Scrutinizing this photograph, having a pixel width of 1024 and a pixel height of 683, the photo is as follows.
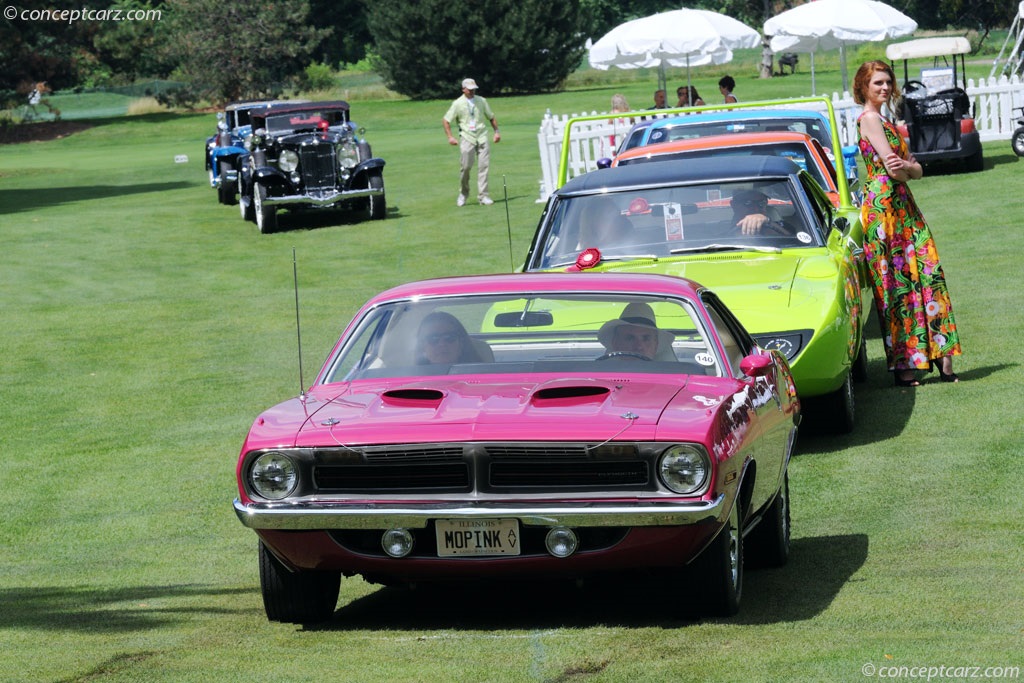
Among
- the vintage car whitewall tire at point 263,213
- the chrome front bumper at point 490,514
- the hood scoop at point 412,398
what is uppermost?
the hood scoop at point 412,398

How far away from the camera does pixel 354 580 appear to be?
786cm

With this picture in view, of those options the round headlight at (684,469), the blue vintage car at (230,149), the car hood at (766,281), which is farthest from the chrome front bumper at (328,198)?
the round headlight at (684,469)

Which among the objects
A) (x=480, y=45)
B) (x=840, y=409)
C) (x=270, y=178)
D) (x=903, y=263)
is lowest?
(x=840, y=409)

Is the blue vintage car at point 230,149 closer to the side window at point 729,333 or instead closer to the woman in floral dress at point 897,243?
the woman in floral dress at point 897,243

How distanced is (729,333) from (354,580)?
208cm

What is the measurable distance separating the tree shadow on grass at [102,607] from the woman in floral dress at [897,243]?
5.48m

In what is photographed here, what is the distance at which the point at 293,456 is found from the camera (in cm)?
618

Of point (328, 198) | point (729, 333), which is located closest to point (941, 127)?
point (328, 198)

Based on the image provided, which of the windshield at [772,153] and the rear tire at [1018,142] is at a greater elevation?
the windshield at [772,153]

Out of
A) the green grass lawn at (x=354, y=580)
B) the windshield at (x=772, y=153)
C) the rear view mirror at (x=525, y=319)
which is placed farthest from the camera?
the windshield at (x=772, y=153)

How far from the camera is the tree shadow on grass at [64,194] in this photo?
33.3 m

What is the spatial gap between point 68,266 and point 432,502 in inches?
703

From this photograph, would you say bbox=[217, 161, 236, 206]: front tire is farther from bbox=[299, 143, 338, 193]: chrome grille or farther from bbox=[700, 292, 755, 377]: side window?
bbox=[700, 292, 755, 377]: side window

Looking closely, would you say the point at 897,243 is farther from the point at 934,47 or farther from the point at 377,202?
the point at 934,47
